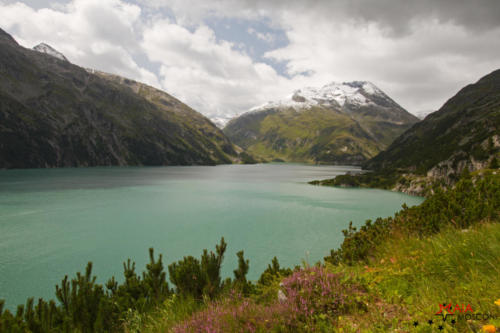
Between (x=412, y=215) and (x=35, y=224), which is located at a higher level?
(x=412, y=215)

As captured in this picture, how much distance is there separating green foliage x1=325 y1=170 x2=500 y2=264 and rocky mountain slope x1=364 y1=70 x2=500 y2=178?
78.1m

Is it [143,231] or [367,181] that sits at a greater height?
[367,181]

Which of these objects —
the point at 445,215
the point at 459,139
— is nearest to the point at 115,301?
the point at 445,215

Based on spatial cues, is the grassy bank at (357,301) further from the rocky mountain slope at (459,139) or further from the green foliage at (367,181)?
the green foliage at (367,181)

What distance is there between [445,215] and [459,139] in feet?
401

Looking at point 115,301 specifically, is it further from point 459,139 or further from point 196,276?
point 459,139

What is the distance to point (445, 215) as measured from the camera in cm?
1140

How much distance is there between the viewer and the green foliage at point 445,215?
10.3 m

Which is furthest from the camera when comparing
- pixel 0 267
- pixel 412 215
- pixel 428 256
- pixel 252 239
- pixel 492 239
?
pixel 252 239

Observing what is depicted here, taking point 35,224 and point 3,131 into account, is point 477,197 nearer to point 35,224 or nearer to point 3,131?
point 35,224

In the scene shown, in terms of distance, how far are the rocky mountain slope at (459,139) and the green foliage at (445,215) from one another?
7808cm

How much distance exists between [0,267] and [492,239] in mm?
32819

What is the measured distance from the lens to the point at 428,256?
6344mm

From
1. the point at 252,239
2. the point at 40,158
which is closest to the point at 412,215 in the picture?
the point at 252,239
